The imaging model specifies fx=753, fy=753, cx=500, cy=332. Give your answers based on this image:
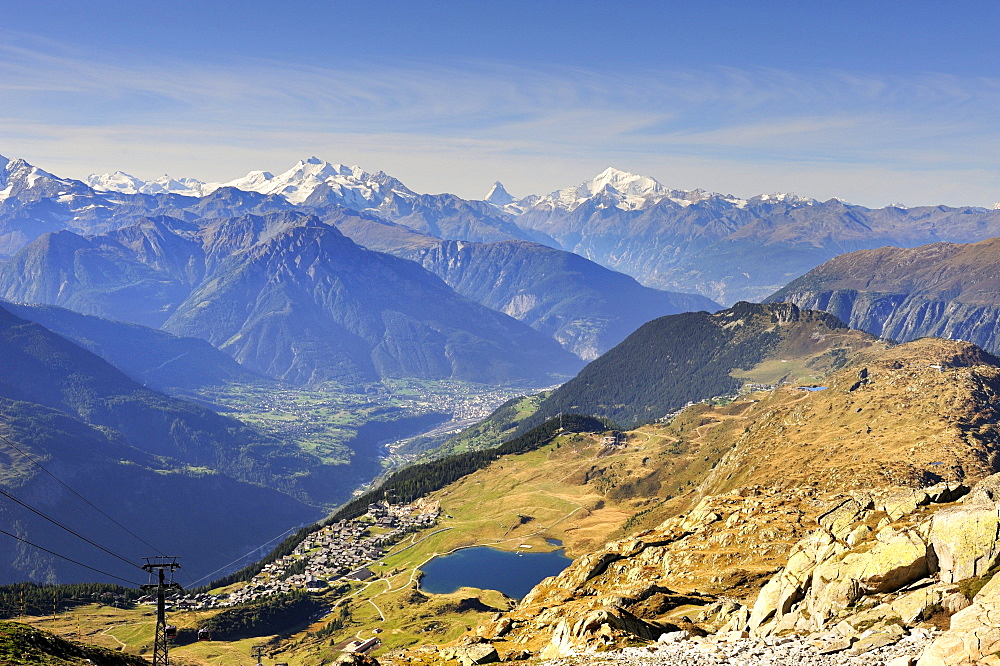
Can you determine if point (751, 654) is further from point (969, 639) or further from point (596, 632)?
point (596, 632)

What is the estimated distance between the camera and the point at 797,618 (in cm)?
5394

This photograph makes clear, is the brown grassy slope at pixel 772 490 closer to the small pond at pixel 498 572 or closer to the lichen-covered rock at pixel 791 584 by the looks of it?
the lichen-covered rock at pixel 791 584

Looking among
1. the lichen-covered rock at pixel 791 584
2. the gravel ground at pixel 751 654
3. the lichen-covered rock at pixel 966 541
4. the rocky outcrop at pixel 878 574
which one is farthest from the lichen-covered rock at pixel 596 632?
the lichen-covered rock at pixel 966 541

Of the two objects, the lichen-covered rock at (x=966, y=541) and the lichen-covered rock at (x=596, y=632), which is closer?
the lichen-covered rock at (x=966, y=541)

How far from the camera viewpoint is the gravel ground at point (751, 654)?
141 feet

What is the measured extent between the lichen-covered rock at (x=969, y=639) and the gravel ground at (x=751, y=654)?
1594mm

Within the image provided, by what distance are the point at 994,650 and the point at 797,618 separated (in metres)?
17.8

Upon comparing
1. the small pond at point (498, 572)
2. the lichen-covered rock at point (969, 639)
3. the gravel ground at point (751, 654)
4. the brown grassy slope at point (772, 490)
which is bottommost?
the small pond at point (498, 572)

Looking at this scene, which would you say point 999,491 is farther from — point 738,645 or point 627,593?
point 627,593

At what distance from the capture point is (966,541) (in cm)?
5072

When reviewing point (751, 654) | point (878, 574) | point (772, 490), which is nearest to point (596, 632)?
point (751, 654)

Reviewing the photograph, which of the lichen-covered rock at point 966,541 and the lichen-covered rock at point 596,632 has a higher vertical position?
the lichen-covered rock at point 966,541

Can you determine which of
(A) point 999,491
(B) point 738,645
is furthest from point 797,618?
(A) point 999,491

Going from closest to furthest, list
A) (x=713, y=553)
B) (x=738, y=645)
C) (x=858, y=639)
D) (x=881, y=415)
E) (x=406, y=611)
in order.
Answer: (x=858, y=639), (x=738, y=645), (x=713, y=553), (x=406, y=611), (x=881, y=415)
